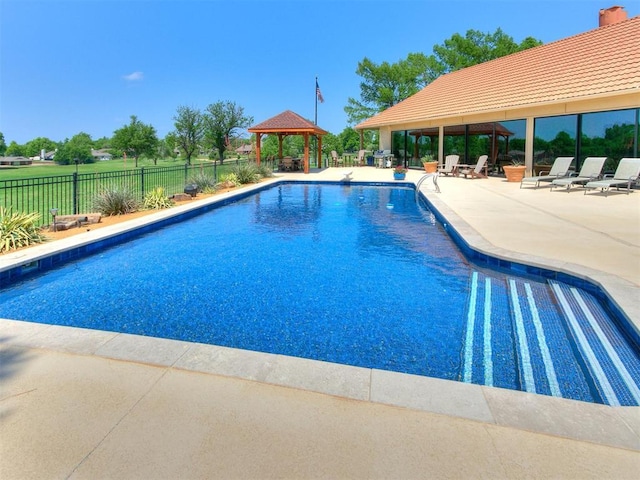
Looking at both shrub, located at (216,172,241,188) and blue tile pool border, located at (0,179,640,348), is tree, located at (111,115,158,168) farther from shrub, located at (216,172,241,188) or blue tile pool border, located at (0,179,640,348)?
blue tile pool border, located at (0,179,640,348)

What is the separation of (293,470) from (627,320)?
3381 millimetres

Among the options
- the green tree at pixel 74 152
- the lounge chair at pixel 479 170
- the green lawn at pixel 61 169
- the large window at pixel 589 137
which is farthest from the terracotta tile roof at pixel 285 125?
the green tree at pixel 74 152

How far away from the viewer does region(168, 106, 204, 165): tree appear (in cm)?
4034

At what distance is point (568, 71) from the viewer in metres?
16.2

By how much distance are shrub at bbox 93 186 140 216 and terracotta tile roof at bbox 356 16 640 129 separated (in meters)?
14.1

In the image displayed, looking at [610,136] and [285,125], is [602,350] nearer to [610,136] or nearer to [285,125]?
[610,136]

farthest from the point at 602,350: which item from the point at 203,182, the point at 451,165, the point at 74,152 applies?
the point at 74,152

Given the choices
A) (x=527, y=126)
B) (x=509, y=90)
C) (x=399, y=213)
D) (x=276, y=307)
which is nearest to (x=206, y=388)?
(x=276, y=307)

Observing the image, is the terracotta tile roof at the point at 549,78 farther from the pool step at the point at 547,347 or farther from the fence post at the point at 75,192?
the fence post at the point at 75,192

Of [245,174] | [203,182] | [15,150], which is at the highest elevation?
[15,150]

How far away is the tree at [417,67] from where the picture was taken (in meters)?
35.2

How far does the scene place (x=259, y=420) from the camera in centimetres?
232

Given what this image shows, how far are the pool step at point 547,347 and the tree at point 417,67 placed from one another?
118 ft

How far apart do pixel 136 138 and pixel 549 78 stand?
55849 mm
